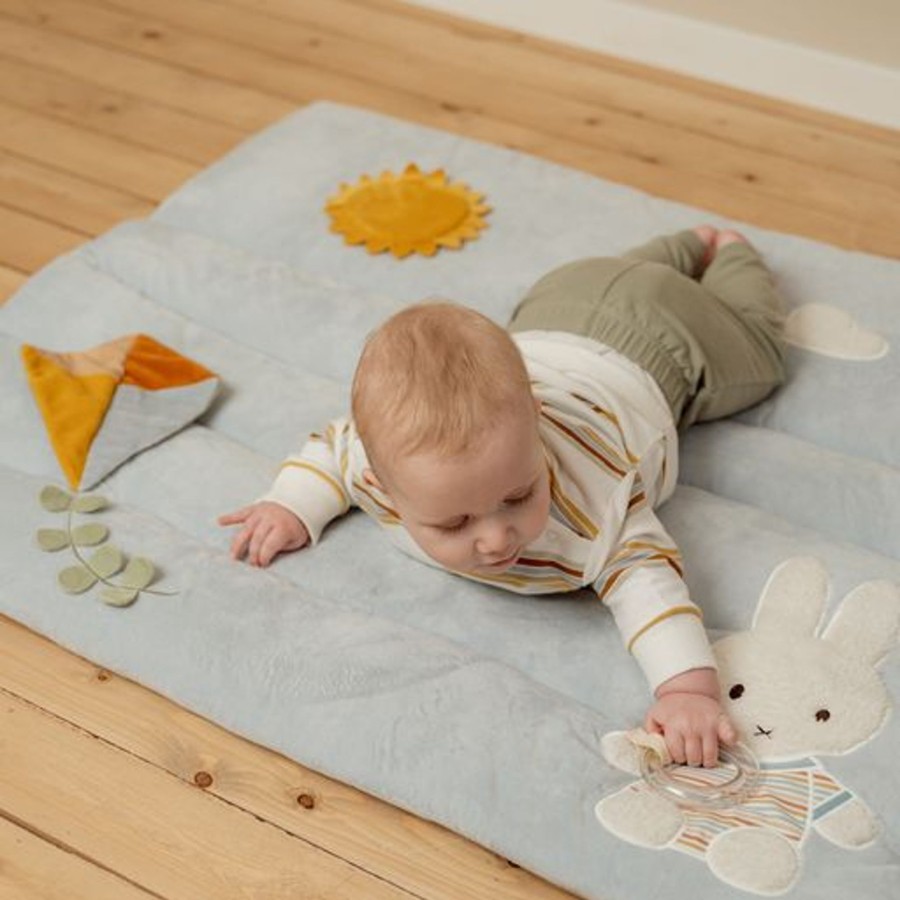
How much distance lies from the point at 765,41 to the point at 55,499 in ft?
4.94

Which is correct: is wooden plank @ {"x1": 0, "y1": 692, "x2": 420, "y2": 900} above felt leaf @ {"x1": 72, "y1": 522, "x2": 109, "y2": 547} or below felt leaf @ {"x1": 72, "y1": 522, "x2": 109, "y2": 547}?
below

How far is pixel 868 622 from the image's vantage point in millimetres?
1357

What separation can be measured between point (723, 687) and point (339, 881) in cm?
39

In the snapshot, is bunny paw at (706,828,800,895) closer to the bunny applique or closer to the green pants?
the bunny applique

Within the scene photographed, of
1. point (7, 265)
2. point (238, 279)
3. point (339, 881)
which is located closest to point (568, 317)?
point (238, 279)

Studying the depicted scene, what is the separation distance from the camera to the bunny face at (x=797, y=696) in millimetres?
1271

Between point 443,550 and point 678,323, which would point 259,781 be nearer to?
point 443,550

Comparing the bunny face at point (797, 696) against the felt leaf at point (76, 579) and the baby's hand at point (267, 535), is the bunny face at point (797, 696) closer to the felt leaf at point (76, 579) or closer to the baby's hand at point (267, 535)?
the baby's hand at point (267, 535)

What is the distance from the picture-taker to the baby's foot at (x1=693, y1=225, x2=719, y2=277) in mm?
1810

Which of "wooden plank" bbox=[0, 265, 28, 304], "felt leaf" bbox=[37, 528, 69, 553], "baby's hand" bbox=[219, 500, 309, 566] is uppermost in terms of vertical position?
"baby's hand" bbox=[219, 500, 309, 566]

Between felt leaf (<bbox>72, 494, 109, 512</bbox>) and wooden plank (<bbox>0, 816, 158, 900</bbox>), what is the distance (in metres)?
0.37

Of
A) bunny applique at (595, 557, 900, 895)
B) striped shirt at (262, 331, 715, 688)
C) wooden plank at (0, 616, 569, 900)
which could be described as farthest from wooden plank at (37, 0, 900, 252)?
wooden plank at (0, 616, 569, 900)

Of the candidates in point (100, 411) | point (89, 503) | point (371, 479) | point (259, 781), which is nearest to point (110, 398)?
point (100, 411)

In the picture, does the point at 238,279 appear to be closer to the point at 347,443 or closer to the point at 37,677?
the point at 347,443
